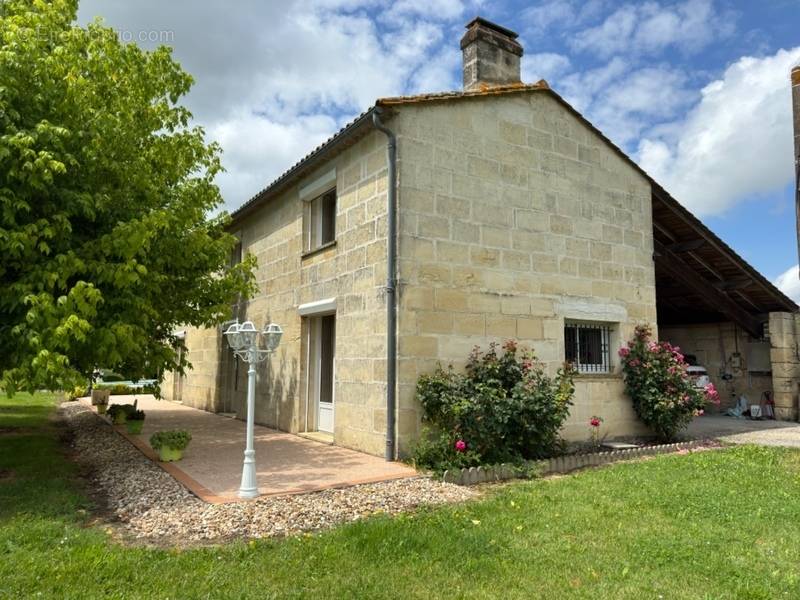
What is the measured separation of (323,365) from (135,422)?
11.6ft

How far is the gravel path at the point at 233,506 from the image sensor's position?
5078mm

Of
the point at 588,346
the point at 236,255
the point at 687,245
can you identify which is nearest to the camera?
the point at 588,346

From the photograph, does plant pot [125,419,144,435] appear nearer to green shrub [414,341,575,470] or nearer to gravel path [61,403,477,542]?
gravel path [61,403,477,542]

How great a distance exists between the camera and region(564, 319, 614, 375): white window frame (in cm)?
1008

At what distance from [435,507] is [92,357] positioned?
14.3ft

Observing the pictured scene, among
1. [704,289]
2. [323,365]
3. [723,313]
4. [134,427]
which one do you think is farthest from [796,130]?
[723,313]

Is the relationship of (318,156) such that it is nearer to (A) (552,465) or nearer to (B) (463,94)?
(B) (463,94)

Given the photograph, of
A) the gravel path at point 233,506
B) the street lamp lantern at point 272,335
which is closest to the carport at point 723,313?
the gravel path at point 233,506

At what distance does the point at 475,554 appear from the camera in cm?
452

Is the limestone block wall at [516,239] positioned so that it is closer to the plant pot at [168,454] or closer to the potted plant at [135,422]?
the plant pot at [168,454]

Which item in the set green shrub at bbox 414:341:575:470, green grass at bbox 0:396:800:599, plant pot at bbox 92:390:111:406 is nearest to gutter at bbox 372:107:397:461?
green shrub at bbox 414:341:575:470

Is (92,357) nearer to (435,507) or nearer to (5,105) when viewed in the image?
(5,105)

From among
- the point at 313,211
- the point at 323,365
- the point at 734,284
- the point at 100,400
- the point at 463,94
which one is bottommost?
the point at 100,400

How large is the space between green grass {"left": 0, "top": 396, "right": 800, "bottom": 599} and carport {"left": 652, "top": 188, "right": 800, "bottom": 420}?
715 centimetres
